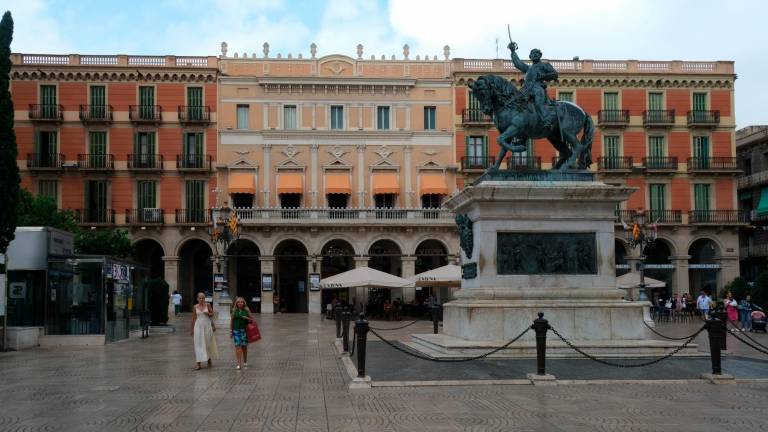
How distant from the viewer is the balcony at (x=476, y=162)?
52.0m

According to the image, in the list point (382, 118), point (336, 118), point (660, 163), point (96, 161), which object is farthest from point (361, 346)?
point (660, 163)

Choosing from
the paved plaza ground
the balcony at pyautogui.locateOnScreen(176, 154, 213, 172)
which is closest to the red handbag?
the paved plaza ground

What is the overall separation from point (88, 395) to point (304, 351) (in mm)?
8772

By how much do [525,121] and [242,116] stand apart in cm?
3555

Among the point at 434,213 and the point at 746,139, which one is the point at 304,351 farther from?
the point at 746,139

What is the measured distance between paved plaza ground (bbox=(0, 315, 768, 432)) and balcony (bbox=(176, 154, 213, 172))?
1370 inches

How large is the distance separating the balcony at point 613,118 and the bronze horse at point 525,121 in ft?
115

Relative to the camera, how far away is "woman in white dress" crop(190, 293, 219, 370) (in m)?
16.6

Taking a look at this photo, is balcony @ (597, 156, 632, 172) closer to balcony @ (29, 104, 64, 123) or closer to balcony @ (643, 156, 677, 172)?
balcony @ (643, 156, 677, 172)

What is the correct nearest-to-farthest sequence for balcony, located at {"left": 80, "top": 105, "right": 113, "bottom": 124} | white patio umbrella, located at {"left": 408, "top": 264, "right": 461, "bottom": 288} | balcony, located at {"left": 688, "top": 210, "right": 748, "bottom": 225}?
1. white patio umbrella, located at {"left": 408, "top": 264, "right": 461, "bottom": 288}
2. balcony, located at {"left": 80, "top": 105, "right": 113, "bottom": 124}
3. balcony, located at {"left": 688, "top": 210, "right": 748, "bottom": 225}

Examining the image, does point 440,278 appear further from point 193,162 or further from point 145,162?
point 145,162

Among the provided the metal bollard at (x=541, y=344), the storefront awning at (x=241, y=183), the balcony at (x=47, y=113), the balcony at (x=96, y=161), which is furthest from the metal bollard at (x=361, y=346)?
the balcony at (x=47, y=113)

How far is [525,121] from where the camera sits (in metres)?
18.5

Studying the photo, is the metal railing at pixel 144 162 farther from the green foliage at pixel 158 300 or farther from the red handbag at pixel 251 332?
the red handbag at pixel 251 332
